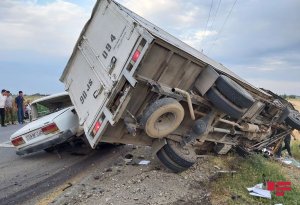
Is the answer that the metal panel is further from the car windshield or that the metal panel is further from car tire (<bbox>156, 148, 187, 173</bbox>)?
the car windshield

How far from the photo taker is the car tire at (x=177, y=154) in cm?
661

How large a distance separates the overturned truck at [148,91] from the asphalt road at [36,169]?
1380 millimetres

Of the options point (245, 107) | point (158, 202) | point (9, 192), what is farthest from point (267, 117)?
point (9, 192)

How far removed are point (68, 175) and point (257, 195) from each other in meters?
3.44

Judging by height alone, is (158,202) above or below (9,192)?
above

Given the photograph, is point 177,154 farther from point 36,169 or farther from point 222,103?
point 36,169

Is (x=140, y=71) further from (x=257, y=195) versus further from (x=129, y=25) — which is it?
(x=257, y=195)

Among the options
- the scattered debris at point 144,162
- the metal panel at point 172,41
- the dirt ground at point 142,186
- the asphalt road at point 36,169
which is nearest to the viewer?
the dirt ground at point 142,186

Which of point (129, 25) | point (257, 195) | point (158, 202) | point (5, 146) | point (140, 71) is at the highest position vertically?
point (129, 25)

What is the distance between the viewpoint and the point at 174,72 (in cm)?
595

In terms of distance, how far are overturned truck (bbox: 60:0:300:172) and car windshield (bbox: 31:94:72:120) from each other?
2.44 meters

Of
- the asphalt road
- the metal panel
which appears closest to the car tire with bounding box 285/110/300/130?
the metal panel

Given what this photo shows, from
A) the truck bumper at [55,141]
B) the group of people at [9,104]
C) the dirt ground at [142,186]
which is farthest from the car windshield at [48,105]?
the group of people at [9,104]

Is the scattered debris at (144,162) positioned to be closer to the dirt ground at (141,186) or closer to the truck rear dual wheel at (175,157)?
the dirt ground at (141,186)
